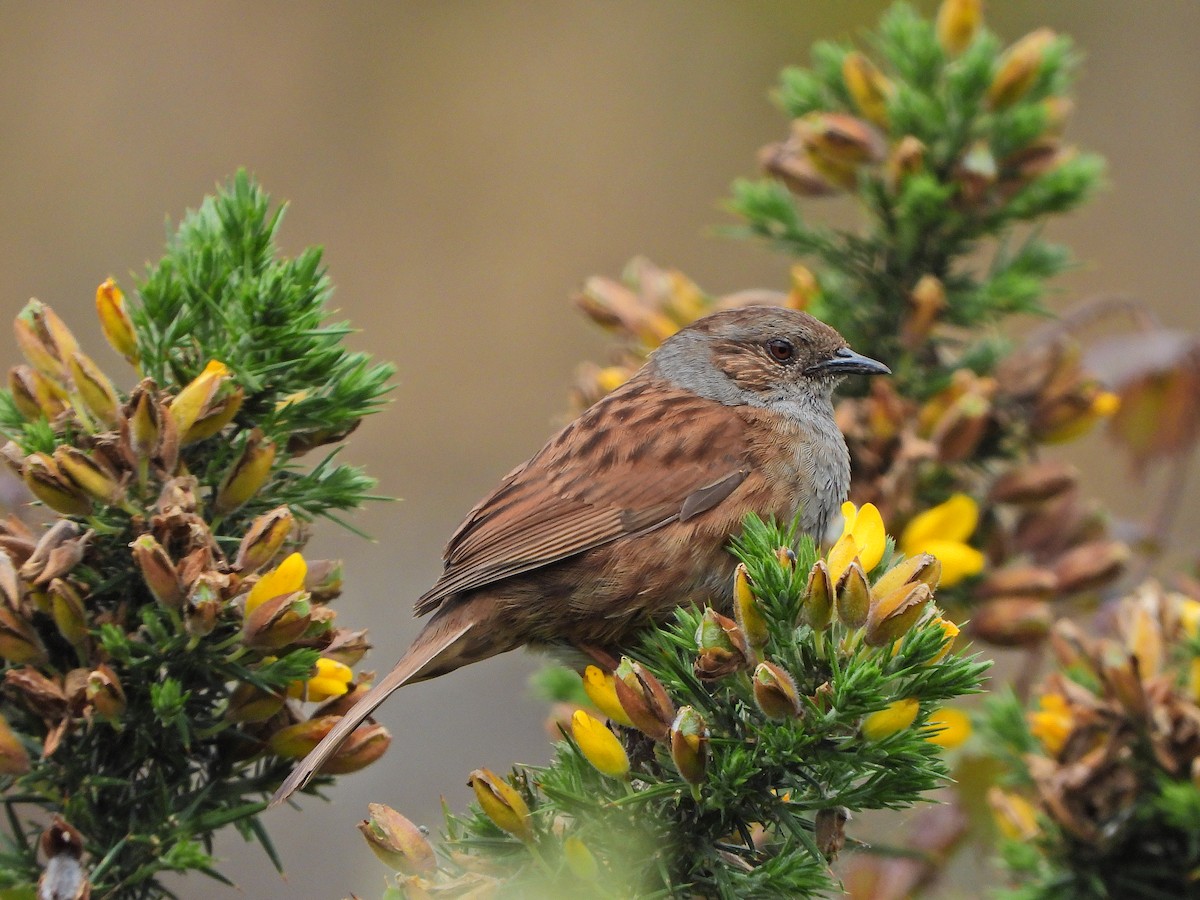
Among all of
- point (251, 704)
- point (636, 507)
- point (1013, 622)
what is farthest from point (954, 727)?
point (251, 704)

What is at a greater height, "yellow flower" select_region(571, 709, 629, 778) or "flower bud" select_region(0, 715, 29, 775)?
"flower bud" select_region(0, 715, 29, 775)

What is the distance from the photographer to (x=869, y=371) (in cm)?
313

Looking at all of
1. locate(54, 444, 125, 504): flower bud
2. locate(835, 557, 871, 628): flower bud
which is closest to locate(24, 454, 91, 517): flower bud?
locate(54, 444, 125, 504): flower bud

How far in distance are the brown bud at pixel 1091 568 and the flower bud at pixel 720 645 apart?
123 centimetres

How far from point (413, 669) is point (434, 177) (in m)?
6.05

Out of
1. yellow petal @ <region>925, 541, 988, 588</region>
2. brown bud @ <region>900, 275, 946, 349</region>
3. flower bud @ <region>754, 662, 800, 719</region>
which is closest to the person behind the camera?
flower bud @ <region>754, 662, 800, 719</region>

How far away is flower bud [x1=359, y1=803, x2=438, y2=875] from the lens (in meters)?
1.86

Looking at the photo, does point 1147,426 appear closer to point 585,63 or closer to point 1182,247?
point 1182,247

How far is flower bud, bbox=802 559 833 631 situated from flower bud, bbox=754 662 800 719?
85mm

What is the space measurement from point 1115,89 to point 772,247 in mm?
5743

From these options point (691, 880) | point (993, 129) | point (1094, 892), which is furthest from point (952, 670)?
point (993, 129)

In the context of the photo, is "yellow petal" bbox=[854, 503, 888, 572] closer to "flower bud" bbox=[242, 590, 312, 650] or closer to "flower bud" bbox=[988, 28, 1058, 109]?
"flower bud" bbox=[242, 590, 312, 650]

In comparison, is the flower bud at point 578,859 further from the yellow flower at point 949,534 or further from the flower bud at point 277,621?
the yellow flower at point 949,534

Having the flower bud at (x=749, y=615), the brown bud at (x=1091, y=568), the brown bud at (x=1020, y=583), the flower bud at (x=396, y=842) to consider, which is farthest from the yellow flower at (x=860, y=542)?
the brown bud at (x=1091, y=568)
